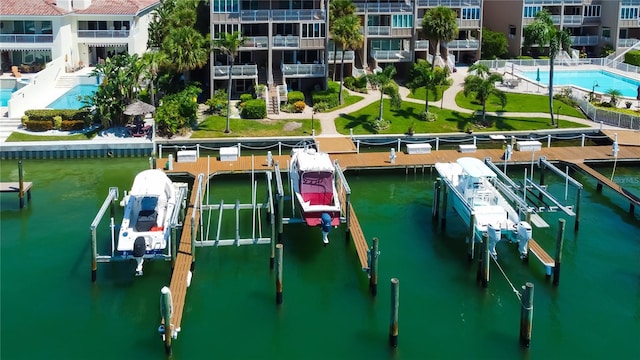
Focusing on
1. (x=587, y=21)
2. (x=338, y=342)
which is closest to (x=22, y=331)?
(x=338, y=342)

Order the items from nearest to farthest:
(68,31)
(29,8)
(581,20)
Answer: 1. (29,8)
2. (68,31)
3. (581,20)

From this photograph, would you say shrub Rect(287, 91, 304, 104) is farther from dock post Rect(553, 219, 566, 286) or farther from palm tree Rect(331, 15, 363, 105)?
dock post Rect(553, 219, 566, 286)

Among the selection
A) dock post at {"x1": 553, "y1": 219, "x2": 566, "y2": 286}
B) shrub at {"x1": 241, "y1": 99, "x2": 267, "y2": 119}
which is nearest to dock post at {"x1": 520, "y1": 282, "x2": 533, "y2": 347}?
dock post at {"x1": 553, "y1": 219, "x2": 566, "y2": 286}

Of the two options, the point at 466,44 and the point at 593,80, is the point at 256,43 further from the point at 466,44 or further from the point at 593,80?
the point at 593,80

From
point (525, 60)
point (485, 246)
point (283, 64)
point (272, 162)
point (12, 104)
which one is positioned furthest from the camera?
point (525, 60)

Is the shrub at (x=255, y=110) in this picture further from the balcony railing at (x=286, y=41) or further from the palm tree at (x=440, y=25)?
the palm tree at (x=440, y=25)

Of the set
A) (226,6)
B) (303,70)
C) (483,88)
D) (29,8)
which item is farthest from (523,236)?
(29,8)

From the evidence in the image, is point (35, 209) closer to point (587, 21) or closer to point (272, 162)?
point (272, 162)
